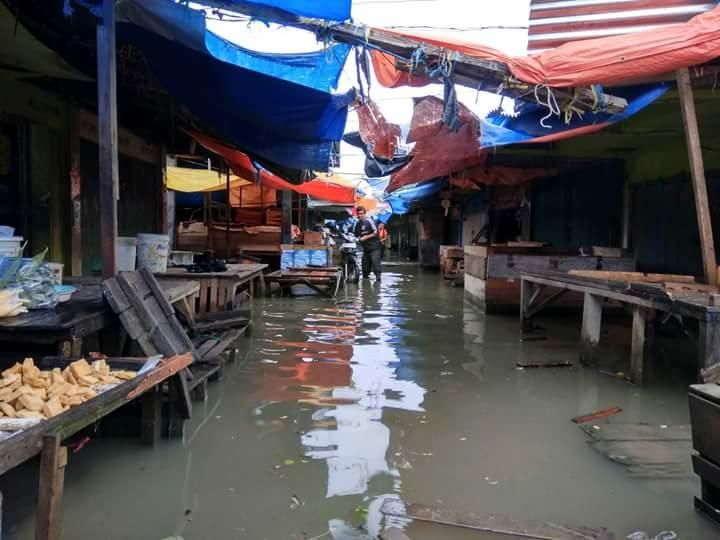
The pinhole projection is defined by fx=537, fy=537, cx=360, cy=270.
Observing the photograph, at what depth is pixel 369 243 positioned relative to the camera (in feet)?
49.3

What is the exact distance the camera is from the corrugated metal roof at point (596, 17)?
5742mm

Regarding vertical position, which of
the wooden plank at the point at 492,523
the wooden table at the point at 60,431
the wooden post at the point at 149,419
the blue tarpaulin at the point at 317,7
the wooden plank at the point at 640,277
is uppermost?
the blue tarpaulin at the point at 317,7

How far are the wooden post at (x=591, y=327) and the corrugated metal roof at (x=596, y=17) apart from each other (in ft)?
9.56

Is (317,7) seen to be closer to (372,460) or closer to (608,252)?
(372,460)

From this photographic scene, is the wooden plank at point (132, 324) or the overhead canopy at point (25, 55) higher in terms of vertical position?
the overhead canopy at point (25, 55)

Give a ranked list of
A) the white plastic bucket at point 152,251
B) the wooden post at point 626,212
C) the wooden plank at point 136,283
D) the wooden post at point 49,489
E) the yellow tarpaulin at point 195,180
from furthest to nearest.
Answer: the yellow tarpaulin at point 195,180 < the wooden post at point 626,212 < the white plastic bucket at point 152,251 < the wooden plank at point 136,283 < the wooden post at point 49,489

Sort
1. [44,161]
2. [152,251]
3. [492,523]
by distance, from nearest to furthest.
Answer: [492,523]
[152,251]
[44,161]

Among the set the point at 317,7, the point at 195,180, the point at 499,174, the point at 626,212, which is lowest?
the point at 626,212

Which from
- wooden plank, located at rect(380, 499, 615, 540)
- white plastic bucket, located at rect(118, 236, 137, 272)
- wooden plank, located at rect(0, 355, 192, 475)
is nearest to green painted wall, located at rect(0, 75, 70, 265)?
white plastic bucket, located at rect(118, 236, 137, 272)

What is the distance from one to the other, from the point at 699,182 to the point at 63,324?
5460 mm

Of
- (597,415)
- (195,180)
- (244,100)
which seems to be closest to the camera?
(597,415)

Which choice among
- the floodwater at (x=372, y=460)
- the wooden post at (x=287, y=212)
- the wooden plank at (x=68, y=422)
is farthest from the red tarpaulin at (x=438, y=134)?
the wooden plank at (x=68, y=422)

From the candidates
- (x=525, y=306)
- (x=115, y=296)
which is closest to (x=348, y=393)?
(x=115, y=296)

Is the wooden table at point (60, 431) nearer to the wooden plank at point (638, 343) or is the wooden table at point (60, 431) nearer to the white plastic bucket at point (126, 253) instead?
the white plastic bucket at point (126, 253)
